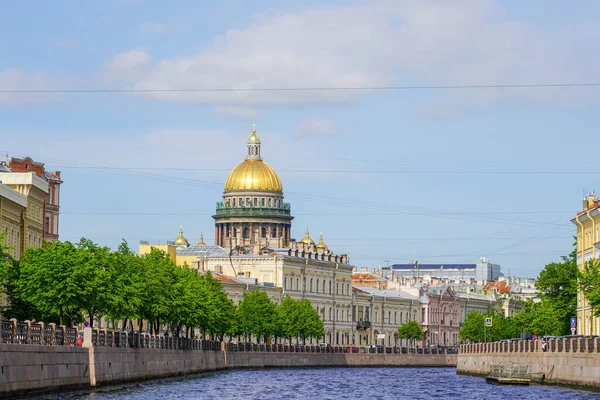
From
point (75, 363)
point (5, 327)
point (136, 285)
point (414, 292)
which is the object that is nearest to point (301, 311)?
point (414, 292)

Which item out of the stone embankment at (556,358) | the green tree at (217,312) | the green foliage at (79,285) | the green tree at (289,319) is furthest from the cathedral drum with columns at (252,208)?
the green foliage at (79,285)

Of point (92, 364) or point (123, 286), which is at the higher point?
point (123, 286)

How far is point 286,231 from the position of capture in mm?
190875

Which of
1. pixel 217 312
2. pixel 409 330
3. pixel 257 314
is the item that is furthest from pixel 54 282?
pixel 409 330

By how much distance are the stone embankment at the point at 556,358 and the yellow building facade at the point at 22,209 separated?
1053 inches

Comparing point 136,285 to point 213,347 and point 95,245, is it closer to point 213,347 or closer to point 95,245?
point 95,245

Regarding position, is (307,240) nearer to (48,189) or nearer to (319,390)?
(48,189)

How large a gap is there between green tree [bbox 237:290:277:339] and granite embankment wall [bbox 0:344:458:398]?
47.7 feet

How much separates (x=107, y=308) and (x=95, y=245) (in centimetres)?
283

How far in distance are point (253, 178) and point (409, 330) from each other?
27.8 m

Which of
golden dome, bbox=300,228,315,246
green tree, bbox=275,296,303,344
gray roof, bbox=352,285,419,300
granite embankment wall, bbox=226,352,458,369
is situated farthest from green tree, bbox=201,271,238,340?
golden dome, bbox=300,228,315,246

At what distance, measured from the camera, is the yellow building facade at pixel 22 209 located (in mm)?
81250

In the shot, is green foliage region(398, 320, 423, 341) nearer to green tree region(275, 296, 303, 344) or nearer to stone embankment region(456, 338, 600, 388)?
green tree region(275, 296, 303, 344)

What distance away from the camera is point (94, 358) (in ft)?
193
